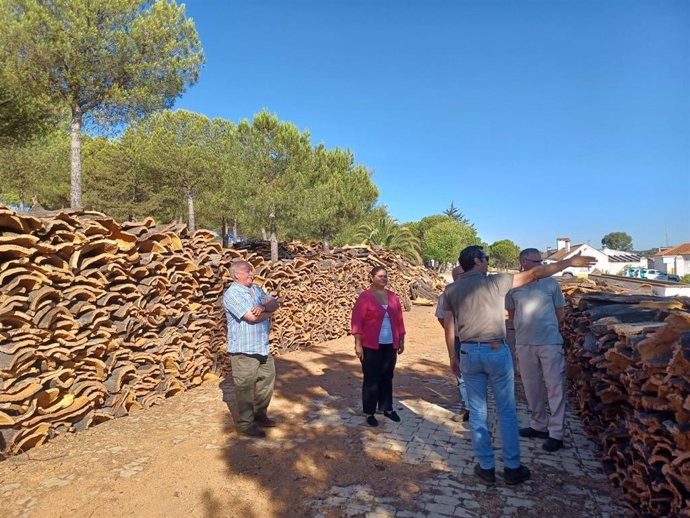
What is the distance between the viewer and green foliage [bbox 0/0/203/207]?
32.8ft

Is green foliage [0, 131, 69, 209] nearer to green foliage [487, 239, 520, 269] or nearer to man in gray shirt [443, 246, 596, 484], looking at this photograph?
man in gray shirt [443, 246, 596, 484]

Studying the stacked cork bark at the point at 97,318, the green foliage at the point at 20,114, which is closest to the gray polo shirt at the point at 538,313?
the stacked cork bark at the point at 97,318

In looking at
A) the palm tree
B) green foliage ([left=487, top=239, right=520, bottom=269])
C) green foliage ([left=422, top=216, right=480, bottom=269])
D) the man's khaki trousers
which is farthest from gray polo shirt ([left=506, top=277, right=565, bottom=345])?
green foliage ([left=487, top=239, right=520, bottom=269])

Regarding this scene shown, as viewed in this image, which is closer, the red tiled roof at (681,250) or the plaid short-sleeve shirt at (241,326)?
the plaid short-sleeve shirt at (241,326)

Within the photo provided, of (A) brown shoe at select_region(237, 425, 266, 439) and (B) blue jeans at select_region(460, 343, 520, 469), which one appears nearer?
(B) blue jeans at select_region(460, 343, 520, 469)

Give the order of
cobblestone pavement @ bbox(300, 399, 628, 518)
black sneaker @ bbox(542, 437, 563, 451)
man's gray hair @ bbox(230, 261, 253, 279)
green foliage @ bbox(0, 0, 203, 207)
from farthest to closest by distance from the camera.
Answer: green foliage @ bbox(0, 0, 203, 207)
man's gray hair @ bbox(230, 261, 253, 279)
black sneaker @ bbox(542, 437, 563, 451)
cobblestone pavement @ bbox(300, 399, 628, 518)

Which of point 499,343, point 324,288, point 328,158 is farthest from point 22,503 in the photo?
point 328,158

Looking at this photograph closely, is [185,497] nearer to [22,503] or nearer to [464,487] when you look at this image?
[22,503]

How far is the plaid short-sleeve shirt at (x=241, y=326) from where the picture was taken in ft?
13.8

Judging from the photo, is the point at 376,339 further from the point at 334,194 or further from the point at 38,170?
the point at 38,170

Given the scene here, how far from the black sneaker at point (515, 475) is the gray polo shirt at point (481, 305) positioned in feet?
3.26

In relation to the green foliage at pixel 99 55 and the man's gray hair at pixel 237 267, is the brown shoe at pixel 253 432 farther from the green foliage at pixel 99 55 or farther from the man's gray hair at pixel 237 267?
the green foliage at pixel 99 55

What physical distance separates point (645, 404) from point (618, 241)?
505 ft

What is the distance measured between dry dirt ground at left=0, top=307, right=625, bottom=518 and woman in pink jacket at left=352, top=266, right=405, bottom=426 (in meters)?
0.33
